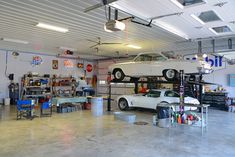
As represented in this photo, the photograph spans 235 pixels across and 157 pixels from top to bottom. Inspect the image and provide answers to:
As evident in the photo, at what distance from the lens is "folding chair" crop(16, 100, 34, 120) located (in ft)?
24.0

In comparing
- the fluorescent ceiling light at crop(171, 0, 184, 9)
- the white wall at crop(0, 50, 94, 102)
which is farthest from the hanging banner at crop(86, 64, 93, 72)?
the fluorescent ceiling light at crop(171, 0, 184, 9)

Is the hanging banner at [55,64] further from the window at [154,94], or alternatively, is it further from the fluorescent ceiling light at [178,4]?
the fluorescent ceiling light at [178,4]

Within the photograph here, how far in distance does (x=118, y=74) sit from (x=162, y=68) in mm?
2469

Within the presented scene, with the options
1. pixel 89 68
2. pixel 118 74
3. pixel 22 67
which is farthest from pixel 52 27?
pixel 89 68

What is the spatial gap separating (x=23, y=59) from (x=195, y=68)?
34.4 ft

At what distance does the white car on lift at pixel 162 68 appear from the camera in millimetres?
7460

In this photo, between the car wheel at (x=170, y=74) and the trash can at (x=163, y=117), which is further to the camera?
the car wheel at (x=170, y=74)

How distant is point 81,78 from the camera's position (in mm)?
14852

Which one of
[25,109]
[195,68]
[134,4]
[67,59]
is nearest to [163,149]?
[134,4]

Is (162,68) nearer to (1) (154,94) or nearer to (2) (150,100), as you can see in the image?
(1) (154,94)

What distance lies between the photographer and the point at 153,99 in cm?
877

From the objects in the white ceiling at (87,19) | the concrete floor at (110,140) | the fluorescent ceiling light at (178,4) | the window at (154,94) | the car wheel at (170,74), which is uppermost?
the white ceiling at (87,19)

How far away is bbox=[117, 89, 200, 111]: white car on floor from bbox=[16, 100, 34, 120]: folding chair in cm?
428

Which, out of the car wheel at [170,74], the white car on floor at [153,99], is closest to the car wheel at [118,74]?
the white car on floor at [153,99]
